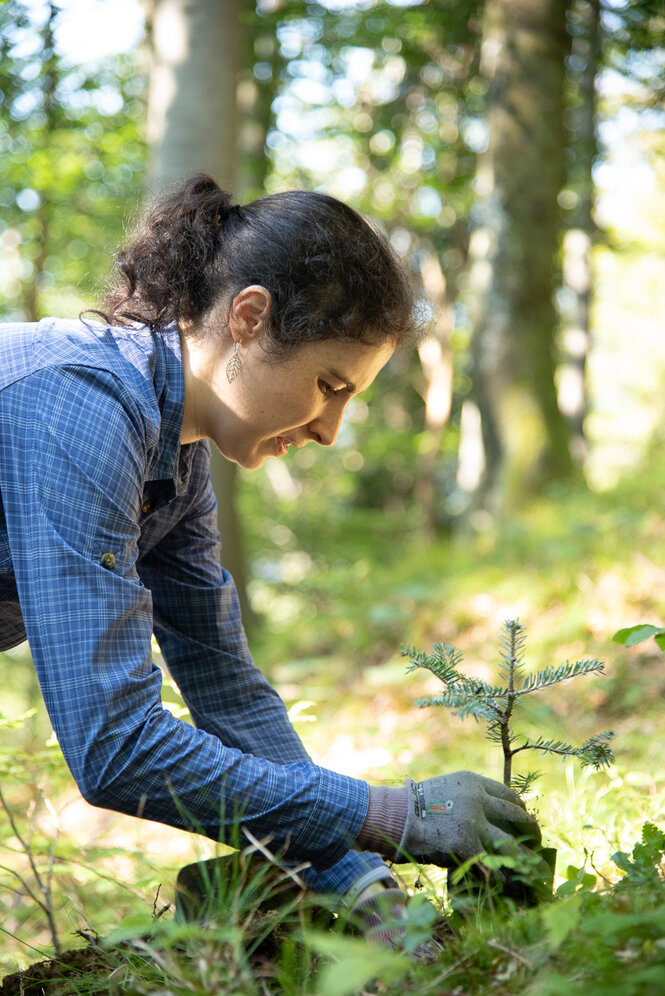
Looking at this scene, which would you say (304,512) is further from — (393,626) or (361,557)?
(393,626)

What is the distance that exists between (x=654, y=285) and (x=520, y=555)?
1785 cm

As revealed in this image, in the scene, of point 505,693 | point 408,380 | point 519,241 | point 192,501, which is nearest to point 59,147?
point 519,241

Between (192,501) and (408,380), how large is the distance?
1173 cm

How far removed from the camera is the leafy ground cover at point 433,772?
4.10 ft

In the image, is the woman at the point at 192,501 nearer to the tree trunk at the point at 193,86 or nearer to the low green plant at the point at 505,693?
the low green plant at the point at 505,693

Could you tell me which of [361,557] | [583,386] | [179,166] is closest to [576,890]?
[179,166]

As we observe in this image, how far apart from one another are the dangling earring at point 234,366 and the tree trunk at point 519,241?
5.26 m

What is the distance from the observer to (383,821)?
166 cm

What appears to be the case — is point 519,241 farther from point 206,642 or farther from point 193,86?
point 206,642


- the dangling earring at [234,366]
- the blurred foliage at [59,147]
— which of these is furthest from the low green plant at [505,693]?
the blurred foliage at [59,147]

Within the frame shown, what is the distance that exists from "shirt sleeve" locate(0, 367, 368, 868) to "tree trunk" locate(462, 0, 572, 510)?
5.59m

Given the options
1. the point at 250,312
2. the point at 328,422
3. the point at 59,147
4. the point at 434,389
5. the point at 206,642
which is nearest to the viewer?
the point at 250,312

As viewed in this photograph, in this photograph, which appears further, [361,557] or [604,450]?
[604,450]

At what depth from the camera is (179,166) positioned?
17.5 feet
